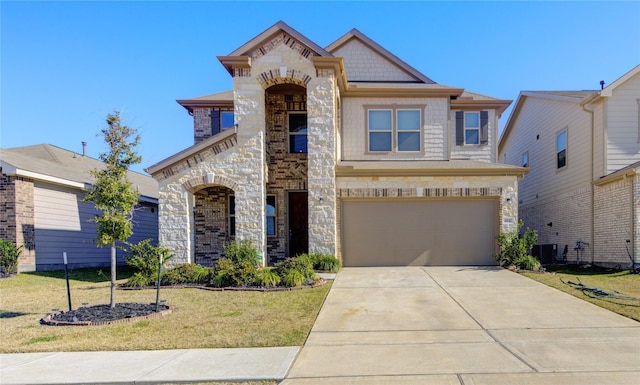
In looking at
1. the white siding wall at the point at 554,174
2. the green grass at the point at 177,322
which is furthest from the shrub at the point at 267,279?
the white siding wall at the point at 554,174

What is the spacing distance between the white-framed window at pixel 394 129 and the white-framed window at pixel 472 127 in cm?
266

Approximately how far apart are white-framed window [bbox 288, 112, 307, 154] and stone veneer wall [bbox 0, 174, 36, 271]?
8.99 meters

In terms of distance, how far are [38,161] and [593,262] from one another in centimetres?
2043

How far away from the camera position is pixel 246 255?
11.3m

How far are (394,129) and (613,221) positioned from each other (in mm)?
7711

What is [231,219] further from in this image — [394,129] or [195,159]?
[394,129]

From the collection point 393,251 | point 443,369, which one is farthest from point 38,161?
point 443,369

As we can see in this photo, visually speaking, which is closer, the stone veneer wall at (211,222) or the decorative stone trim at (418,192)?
the decorative stone trim at (418,192)

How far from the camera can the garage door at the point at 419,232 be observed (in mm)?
12766

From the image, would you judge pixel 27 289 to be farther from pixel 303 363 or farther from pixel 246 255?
pixel 303 363

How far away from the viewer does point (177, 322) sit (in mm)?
6707

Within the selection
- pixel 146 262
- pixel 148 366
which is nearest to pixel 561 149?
pixel 146 262

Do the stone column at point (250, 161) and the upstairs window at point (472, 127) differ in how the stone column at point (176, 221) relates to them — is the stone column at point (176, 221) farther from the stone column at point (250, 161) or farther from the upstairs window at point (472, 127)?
the upstairs window at point (472, 127)

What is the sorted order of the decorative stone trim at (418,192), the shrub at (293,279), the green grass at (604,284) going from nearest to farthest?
the green grass at (604,284), the shrub at (293,279), the decorative stone trim at (418,192)
